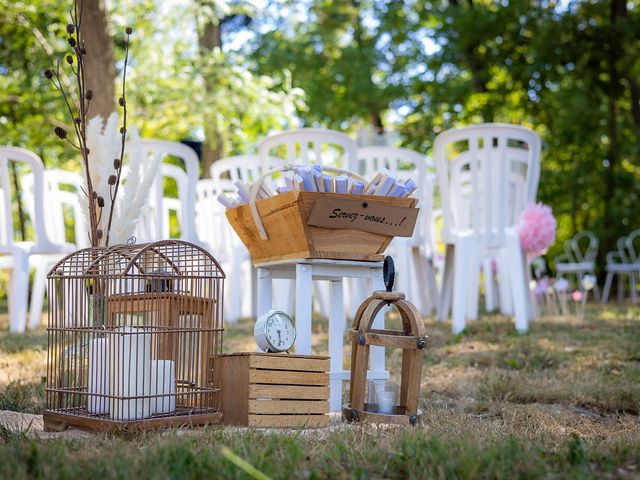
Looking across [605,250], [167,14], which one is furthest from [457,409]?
[605,250]

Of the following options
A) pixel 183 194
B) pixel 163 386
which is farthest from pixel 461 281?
pixel 163 386

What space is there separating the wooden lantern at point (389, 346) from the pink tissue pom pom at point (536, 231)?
2435 millimetres

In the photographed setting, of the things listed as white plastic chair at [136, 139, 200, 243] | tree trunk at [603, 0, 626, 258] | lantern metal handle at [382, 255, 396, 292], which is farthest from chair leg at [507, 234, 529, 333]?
tree trunk at [603, 0, 626, 258]

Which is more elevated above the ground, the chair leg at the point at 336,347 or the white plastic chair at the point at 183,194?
the white plastic chair at the point at 183,194

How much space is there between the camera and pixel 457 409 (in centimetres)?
304

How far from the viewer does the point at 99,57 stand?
5.79 meters

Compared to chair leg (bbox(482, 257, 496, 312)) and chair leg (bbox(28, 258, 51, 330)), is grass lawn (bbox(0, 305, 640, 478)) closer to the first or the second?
chair leg (bbox(28, 258, 51, 330))

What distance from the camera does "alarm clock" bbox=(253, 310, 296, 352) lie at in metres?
2.67

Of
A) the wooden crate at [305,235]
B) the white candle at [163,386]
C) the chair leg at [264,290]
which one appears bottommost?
the white candle at [163,386]

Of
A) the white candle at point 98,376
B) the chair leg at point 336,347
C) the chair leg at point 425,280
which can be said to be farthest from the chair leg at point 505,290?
the white candle at point 98,376

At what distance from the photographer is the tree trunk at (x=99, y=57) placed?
225 inches

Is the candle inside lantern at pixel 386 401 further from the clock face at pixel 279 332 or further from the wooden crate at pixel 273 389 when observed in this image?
the clock face at pixel 279 332

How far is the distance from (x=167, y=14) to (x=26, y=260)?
16.9 feet

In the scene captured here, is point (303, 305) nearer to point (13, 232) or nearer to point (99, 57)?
point (13, 232)
